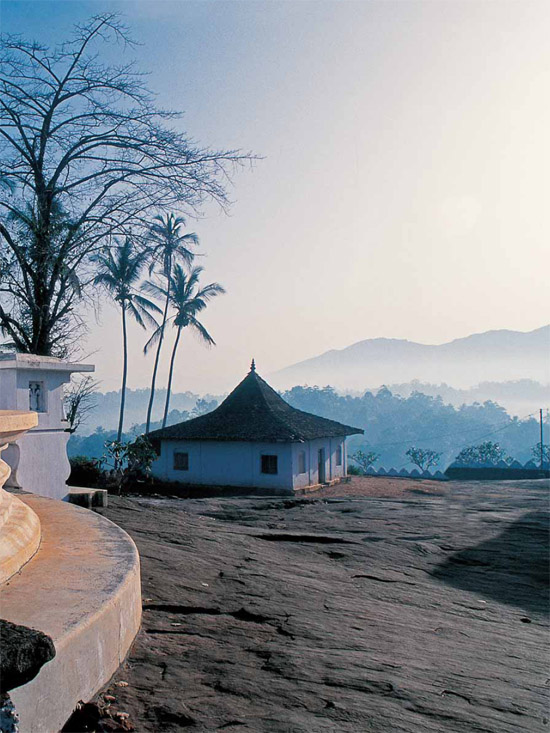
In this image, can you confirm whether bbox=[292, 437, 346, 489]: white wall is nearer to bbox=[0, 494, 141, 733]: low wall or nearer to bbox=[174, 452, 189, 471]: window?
bbox=[174, 452, 189, 471]: window

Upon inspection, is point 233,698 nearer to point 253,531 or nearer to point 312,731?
point 312,731

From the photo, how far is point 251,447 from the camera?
26.3 m

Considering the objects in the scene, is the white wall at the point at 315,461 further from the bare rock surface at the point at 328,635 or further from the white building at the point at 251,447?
the bare rock surface at the point at 328,635

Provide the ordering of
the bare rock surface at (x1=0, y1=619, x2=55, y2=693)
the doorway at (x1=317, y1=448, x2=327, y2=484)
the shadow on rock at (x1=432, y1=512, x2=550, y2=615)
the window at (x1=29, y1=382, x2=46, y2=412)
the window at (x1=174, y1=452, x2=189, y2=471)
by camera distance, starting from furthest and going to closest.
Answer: the doorway at (x1=317, y1=448, x2=327, y2=484) → the window at (x1=174, y1=452, x2=189, y2=471) → the window at (x1=29, y1=382, x2=46, y2=412) → the shadow on rock at (x1=432, y1=512, x2=550, y2=615) → the bare rock surface at (x1=0, y1=619, x2=55, y2=693)

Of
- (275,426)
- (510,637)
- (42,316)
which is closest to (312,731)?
(510,637)

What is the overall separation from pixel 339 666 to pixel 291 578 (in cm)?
163

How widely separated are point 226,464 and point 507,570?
21.3 m

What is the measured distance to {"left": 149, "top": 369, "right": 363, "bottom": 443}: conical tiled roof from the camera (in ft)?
84.8

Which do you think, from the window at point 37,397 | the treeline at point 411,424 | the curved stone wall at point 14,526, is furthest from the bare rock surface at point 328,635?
the treeline at point 411,424

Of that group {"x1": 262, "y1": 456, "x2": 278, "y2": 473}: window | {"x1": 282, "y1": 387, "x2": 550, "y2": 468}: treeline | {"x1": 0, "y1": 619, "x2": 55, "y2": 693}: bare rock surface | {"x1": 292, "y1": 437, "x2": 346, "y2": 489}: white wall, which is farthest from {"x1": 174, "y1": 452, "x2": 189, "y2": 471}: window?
{"x1": 282, "y1": 387, "x2": 550, "y2": 468}: treeline

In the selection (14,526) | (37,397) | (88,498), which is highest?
(37,397)

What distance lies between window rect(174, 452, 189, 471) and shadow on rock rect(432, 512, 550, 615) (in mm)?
21008

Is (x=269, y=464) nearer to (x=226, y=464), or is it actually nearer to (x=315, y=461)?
(x=226, y=464)

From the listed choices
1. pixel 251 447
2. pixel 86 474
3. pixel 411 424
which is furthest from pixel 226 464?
pixel 411 424
